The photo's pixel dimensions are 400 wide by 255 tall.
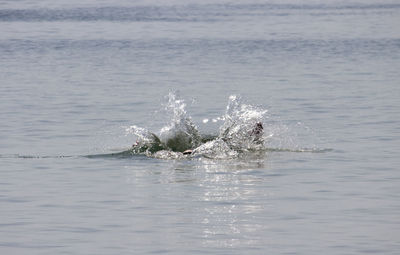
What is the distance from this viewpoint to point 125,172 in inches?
875

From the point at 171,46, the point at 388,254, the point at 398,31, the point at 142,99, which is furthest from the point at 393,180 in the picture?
the point at 398,31

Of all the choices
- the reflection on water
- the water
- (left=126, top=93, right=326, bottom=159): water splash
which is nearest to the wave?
(left=126, top=93, right=326, bottom=159): water splash

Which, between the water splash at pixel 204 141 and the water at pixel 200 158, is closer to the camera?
the water at pixel 200 158

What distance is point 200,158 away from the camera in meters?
23.9

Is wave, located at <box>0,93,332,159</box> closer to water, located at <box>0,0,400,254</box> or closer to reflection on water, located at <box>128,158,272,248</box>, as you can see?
water, located at <box>0,0,400,254</box>

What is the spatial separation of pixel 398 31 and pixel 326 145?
54.3 meters

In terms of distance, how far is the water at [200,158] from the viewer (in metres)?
16.6

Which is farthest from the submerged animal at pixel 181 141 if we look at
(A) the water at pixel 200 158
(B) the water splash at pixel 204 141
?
(A) the water at pixel 200 158

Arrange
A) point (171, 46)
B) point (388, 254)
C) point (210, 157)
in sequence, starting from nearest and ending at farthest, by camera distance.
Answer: point (388, 254)
point (210, 157)
point (171, 46)

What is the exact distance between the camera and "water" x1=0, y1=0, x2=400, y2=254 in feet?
54.4

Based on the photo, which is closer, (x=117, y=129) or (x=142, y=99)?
(x=117, y=129)

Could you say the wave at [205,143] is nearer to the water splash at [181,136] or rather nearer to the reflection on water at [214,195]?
the water splash at [181,136]

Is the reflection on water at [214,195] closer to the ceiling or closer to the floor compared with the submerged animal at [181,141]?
closer to the floor

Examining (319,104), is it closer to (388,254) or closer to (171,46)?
(388,254)
